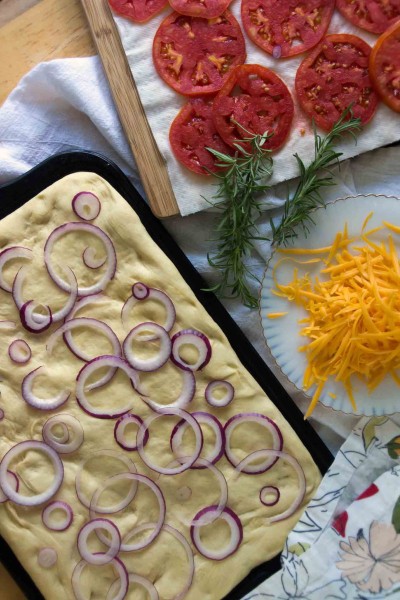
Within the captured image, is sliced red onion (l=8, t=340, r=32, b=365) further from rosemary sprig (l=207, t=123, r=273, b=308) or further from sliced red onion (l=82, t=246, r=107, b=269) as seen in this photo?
rosemary sprig (l=207, t=123, r=273, b=308)

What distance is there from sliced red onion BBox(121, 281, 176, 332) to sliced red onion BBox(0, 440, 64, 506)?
1.72 feet

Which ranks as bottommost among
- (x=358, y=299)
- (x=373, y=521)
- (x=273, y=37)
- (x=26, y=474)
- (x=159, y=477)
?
(x=373, y=521)

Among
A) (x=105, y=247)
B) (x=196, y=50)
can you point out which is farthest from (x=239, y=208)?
(x=196, y=50)

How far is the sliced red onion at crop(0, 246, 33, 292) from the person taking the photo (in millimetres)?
2643

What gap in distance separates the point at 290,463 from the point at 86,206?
1.19 metres

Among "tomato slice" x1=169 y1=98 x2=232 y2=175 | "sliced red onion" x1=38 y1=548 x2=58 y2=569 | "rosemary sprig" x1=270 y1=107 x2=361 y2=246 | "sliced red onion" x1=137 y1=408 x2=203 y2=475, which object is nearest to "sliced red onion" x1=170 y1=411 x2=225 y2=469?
"sliced red onion" x1=137 y1=408 x2=203 y2=475

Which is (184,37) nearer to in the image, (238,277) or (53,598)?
(238,277)

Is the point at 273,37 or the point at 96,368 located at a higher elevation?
the point at 273,37

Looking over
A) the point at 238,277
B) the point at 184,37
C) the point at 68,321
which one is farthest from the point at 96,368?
the point at 184,37

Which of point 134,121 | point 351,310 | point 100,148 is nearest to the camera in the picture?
point 351,310

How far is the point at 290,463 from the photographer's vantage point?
9.03 ft

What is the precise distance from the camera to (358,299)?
263cm

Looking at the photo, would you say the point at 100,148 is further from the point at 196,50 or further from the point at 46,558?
the point at 46,558

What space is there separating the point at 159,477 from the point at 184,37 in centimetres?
160
